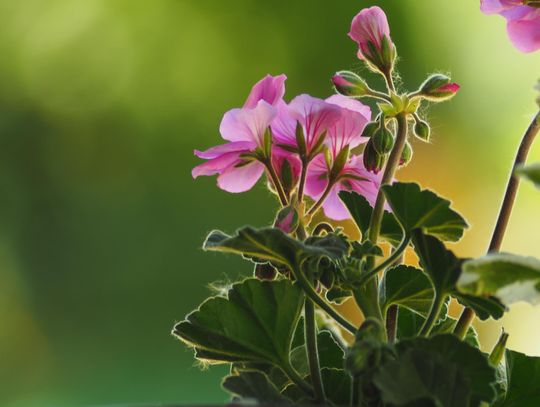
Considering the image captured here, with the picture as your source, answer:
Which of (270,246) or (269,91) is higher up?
(269,91)

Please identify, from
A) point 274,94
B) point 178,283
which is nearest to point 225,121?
point 274,94

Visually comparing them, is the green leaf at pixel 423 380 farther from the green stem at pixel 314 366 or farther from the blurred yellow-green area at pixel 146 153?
the blurred yellow-green area at pixel 146 153

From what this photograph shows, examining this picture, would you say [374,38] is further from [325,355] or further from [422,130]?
[325,355]

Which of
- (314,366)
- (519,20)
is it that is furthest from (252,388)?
(519,20)

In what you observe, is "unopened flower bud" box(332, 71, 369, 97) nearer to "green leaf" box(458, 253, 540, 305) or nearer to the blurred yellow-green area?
"green leaf" box(458, 253, 540, 305)

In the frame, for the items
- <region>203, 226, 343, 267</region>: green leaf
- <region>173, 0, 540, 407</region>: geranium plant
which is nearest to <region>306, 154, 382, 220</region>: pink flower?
<region>173, 0, 540, 407</region>: geranium plant

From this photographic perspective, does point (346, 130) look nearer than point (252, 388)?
No

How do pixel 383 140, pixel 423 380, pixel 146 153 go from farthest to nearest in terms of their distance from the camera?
pixel 146 153 → pixel 383 140 → pixel 423 380

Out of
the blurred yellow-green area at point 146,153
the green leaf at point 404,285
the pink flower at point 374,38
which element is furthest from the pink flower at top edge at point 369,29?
the blurred yellow-green area at point 146,153
